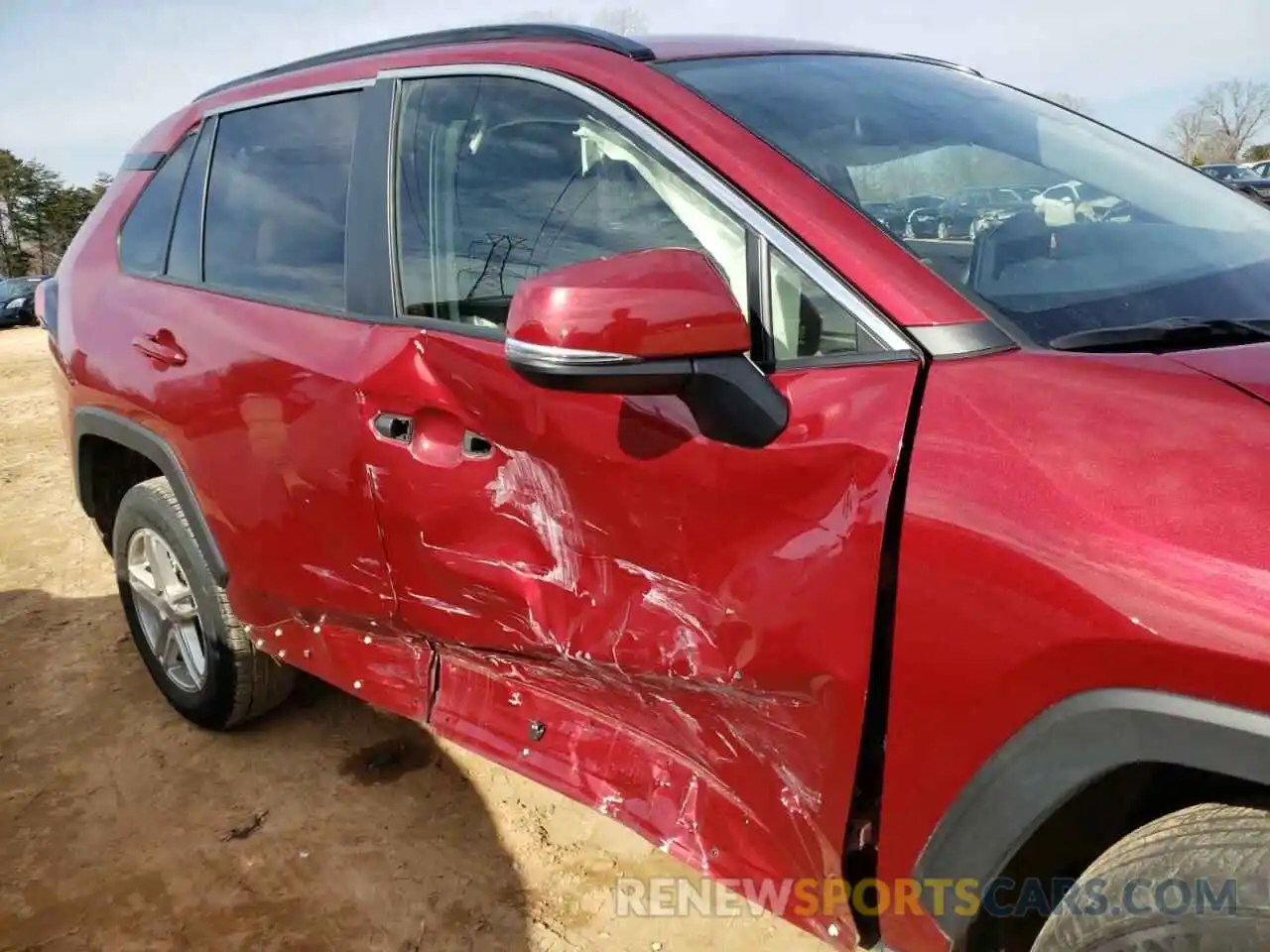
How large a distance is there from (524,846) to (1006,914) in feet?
4.69

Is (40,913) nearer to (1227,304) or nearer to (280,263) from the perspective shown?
(280,263)

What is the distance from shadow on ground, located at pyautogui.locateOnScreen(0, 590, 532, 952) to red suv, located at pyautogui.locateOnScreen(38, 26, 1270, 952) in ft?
1.65

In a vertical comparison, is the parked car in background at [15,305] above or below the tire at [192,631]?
below

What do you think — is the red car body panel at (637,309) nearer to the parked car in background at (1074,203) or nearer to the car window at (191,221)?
the parked car in background at (1074,203)

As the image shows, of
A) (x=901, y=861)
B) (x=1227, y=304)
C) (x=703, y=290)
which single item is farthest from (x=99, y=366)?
(x=1227, y=304)

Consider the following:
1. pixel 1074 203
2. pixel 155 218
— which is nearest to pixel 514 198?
pixel 1074 203

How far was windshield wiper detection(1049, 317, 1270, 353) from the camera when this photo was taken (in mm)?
1348

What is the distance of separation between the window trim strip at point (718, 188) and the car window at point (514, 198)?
0.02 meters

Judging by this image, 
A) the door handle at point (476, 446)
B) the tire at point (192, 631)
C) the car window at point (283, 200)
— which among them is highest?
the car window at point (283, 200)

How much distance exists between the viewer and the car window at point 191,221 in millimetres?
2691

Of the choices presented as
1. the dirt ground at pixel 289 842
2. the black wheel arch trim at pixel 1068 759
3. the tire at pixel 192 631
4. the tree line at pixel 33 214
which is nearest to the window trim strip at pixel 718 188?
the black wheel arch trim at pixel 1068 759

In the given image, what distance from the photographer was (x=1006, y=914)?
1393 mm

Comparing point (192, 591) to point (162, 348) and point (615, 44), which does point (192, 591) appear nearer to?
point (162, 348)

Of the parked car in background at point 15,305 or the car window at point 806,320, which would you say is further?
the parked car in background at point 15,305
